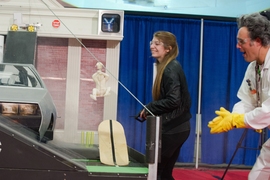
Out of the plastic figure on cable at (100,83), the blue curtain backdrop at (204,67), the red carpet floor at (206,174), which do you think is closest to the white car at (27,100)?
the plastic figure on cable at (100,83)

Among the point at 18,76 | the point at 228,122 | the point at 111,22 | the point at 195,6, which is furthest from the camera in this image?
the point at 195,6

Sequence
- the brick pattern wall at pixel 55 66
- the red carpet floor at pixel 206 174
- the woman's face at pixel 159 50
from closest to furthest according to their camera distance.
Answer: the brick pattern wall at pixel 55 66 < the woman's face at pixel 159 50 < the red carpet floor at pixel 206 174

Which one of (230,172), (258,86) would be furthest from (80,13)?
(230,172)

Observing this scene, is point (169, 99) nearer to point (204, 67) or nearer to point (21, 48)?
point (21, 48)

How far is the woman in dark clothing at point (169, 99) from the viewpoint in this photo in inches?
91.0

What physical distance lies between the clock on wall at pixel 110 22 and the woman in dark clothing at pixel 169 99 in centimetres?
44

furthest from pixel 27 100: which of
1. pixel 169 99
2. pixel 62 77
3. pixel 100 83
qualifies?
pixel 169 99

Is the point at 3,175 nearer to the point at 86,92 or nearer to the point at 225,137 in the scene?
the point at 86,92

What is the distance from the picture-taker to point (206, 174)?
462 centimetres

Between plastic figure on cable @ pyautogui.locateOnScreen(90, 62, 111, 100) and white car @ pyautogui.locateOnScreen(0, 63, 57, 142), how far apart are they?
23 centimetres

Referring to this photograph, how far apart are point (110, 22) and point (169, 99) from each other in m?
1.02

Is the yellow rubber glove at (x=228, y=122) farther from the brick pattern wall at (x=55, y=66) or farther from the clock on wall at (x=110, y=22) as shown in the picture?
the clock on wall at (x=110, y=22)

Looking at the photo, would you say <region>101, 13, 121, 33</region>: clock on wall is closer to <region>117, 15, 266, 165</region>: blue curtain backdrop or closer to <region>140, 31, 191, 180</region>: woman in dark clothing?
<region>140, 31, 191, 180</region>: woman in dark clothing

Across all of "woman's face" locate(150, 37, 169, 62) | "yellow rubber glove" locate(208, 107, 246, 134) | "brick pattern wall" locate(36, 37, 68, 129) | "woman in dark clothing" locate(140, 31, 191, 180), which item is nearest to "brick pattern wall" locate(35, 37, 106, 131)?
"brick pattern wall" locate(36, 37, 68, 129)
